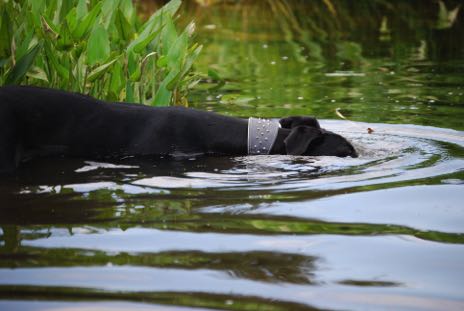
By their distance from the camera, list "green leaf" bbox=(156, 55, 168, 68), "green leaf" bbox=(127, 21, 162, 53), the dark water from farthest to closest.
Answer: "green leaf" bbox=(156, 55, 168, 68) < "green leaf" bbox=(127, 21, 162, 53) < the dark water

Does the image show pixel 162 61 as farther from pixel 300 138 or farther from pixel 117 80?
pixel 300 138

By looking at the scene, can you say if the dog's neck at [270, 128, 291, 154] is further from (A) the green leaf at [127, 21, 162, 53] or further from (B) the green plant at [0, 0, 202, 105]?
(A) the green leaf at [127, 21, 162, 53]

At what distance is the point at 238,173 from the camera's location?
4992 mm

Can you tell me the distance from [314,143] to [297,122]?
223mm

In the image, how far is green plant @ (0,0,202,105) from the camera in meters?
5.41

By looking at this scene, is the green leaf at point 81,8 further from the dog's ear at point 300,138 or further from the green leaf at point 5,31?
the dog's ear at point 300,138

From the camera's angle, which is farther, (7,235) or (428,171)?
(428,171)

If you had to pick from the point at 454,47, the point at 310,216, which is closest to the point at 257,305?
the point at 310,216

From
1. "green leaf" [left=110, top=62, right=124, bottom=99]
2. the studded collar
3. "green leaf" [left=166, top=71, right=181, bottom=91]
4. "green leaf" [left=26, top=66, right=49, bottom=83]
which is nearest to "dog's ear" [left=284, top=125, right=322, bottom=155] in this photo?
the studded collar

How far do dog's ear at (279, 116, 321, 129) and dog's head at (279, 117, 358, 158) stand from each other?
0.05 metres

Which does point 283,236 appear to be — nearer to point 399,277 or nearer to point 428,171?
point 399,277

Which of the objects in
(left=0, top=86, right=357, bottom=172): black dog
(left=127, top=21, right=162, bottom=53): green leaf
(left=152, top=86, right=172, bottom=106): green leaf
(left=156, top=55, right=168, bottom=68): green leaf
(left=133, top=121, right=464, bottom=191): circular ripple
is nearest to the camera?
(left=133, top=121, right=464, bottom=191): circular ripple

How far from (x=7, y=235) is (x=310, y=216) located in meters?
1.26

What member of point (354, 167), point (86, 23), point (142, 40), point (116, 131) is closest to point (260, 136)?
point (354, 167)
